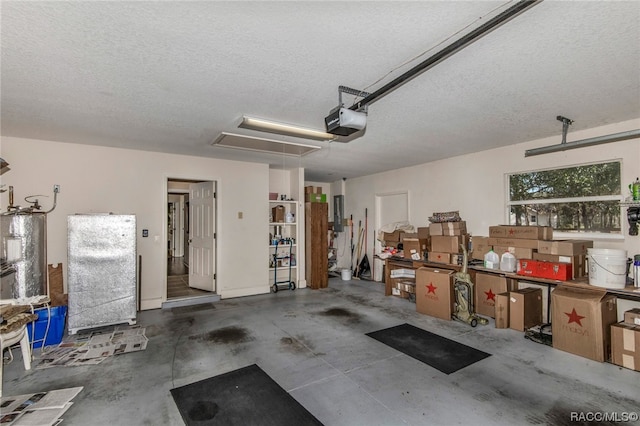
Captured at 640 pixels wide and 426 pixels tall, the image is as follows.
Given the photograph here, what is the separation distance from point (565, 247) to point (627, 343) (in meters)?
1.14

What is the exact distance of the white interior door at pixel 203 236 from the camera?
5801mm

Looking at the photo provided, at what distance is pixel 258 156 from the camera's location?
5.54 metres

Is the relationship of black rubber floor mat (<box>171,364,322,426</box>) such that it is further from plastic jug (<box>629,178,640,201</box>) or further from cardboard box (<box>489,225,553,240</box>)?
plastic jug (<box>629,178,640,201</box>)

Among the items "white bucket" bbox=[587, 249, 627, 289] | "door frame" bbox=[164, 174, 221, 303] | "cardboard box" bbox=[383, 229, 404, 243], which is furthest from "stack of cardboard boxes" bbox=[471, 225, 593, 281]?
"door frame" bbox=[164, 174, 221, 303]

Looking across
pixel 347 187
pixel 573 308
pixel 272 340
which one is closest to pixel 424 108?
pixel 573 308

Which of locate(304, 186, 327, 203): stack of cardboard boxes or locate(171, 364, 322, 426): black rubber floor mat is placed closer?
locate(171, 364, 322, 426): black rubber floor mat

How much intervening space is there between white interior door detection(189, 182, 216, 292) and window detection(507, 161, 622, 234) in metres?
5.35

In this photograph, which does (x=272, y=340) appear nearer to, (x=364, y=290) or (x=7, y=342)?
(x=7, y=342)

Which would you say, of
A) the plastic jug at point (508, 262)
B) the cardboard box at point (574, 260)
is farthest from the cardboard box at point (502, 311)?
the cardboard box at point (574, 260)

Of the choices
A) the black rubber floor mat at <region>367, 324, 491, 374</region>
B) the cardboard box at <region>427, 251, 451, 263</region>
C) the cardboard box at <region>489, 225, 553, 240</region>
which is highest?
the cardboard box at <region>489, 225, 553, 240</region>

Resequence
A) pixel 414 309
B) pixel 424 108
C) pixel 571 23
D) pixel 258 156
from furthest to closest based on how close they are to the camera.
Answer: pixel 258 156 < pixel 414 309 < pixel 424 108 < pixel 571 23

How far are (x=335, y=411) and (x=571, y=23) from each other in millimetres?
3129

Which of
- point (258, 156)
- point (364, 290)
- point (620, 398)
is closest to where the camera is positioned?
point (620, 398)

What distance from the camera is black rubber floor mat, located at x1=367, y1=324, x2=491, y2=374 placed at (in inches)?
122
